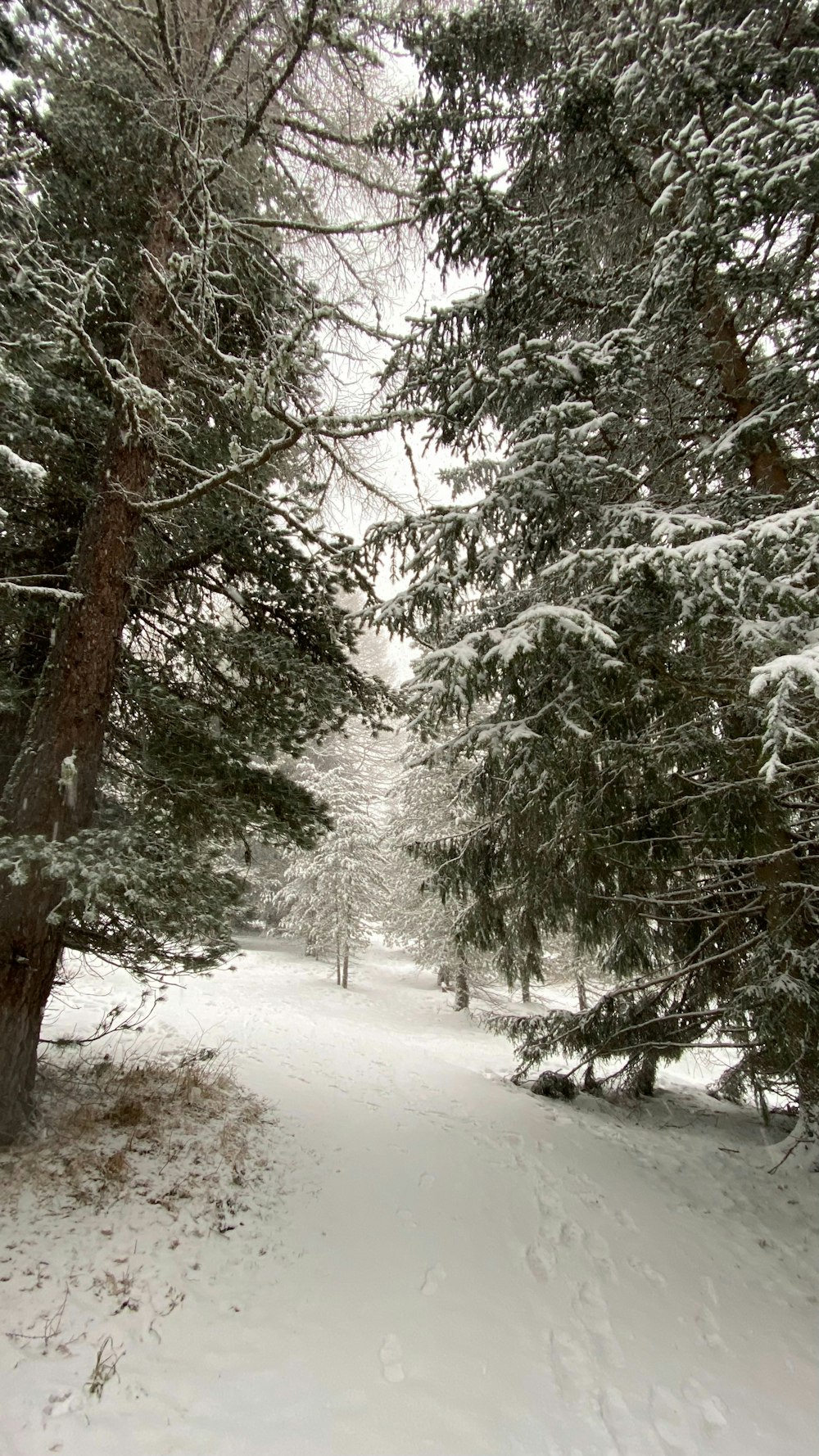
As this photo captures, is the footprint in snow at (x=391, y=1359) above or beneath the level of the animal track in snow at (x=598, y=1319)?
above

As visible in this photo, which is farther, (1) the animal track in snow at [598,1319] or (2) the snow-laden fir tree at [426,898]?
(2) the snow-laden fir tree at [426,898]

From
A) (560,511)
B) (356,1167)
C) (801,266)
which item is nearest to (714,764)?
(560,511)

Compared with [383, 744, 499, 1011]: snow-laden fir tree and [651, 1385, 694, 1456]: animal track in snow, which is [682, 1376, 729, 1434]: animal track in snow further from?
[383, 744, 499, 1011]: snow-laden fir tree

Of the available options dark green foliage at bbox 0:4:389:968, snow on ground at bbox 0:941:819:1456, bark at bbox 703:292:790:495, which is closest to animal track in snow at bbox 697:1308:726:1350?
snow on ground at bbox 0:941:819:1456

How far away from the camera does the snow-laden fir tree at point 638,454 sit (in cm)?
363

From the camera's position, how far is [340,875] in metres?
17.0

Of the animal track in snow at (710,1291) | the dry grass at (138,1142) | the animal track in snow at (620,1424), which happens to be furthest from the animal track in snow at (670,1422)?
the dry grass at (138,1142)

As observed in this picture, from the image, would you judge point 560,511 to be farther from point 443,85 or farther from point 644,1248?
point 644,1248

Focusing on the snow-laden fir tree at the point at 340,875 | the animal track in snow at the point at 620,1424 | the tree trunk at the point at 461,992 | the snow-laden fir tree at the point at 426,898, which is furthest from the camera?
the tree trunk at the point at 461,992

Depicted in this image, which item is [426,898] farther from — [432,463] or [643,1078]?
[432,463]

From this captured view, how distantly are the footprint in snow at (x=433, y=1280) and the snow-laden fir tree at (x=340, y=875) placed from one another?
12155 millimetres

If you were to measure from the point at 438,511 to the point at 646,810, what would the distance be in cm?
336

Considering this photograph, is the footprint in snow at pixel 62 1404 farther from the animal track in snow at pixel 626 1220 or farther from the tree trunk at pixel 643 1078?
the tree trunk at pixel 643 1078

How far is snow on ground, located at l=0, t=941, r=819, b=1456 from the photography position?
2889 millimetres
